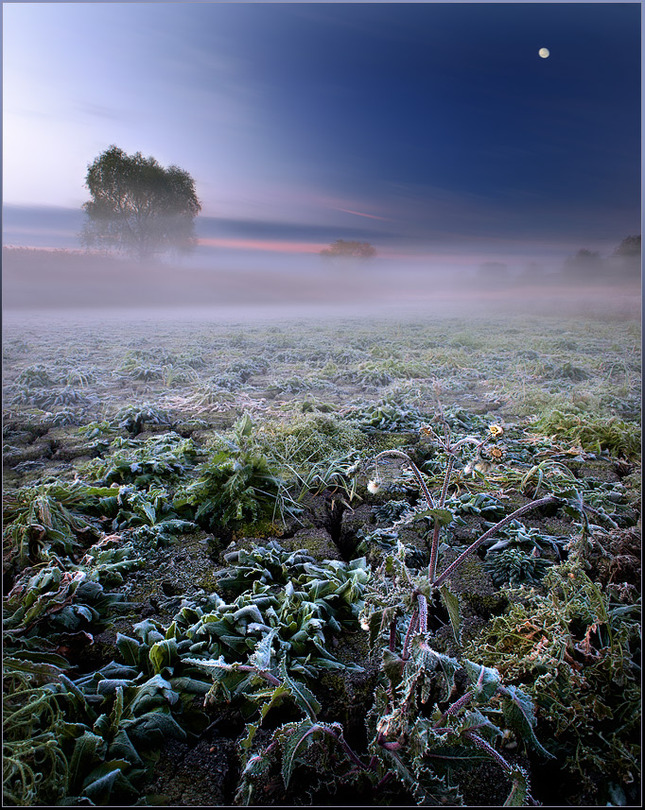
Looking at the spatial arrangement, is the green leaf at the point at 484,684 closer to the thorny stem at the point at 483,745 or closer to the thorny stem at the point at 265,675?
the thorny stem at the point at 483,745

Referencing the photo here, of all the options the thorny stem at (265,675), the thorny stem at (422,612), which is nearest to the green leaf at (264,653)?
the thorny stem at (265,675)

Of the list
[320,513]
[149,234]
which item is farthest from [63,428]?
[320,513]

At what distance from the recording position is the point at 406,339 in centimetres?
360

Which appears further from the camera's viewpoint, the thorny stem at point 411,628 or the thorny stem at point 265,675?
the thorny stem at point 265,675

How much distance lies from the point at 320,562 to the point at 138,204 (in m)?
2.08

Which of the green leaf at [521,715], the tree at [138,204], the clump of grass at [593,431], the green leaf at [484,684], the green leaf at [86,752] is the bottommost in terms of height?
the green leaf at [86,752]

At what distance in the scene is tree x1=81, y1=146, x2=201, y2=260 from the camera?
2357mm

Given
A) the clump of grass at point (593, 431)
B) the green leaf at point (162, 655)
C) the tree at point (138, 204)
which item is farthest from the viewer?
the clump of grass at point (593, 431)

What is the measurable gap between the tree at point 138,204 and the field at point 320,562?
0.56 meters

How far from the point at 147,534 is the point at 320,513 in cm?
95

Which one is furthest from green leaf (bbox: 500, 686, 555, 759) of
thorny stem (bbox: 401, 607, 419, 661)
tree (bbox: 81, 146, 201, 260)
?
tree (bbox: 81, 146, 201, 260)

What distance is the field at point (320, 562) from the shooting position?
1.22 metres

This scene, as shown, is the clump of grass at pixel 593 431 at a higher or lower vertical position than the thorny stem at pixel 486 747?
higher

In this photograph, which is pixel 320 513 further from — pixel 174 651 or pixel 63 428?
pixel 63 428
